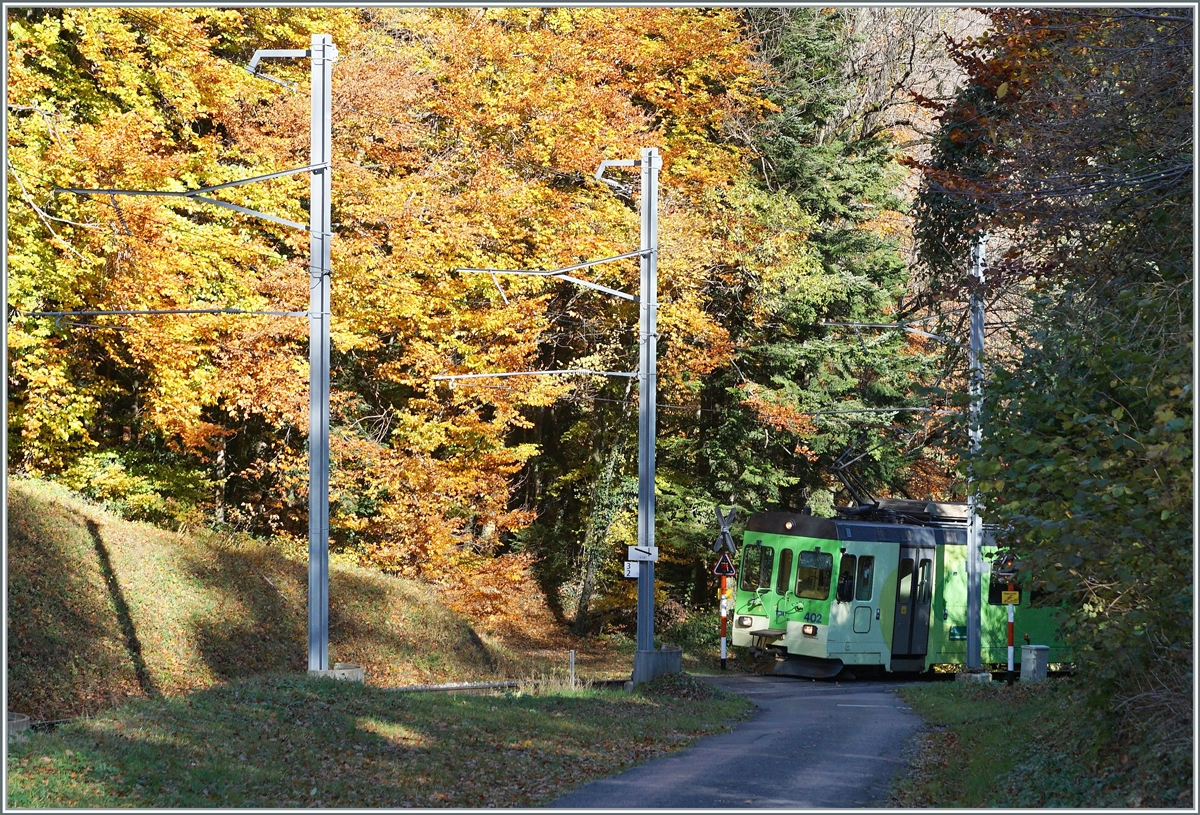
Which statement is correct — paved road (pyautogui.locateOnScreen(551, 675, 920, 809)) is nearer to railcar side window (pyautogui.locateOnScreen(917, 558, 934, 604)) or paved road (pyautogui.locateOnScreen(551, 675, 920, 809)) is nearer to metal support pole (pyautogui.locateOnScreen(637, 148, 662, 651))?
metal support pole (pyautogui.locateOnScreen(637, 148, 662, 651))

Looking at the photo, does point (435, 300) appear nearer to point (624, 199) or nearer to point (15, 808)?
point (624, 199)

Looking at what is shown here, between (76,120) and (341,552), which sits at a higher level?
(76,120)

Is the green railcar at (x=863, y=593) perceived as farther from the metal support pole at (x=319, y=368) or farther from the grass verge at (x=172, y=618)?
the metal support pole at (x=319, y=368)

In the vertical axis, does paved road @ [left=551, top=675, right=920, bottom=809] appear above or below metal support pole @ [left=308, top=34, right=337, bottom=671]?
below

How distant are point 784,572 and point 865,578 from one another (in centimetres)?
163

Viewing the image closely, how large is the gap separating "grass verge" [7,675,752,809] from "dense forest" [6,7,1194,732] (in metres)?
4.87

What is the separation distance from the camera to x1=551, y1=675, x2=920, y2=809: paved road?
1018cm

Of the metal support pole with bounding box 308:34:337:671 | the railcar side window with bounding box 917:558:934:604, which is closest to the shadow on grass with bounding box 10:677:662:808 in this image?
the metal support pole with bounding box 308:34:337:671

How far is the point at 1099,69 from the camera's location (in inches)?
499

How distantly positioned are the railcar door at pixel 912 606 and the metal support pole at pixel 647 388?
328 inches

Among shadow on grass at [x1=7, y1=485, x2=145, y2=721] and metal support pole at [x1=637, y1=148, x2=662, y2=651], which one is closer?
shadow on grass at [x1=7, y1=485, x2=145, y2=721]

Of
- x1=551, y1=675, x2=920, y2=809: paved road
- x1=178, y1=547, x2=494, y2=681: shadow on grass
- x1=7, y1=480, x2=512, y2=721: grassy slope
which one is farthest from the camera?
x1=178, y1=547, x2=494, y2=681: shadow on grass

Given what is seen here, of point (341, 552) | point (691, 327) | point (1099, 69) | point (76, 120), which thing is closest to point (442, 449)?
point (341, 552)

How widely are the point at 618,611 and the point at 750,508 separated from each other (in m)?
4.99
